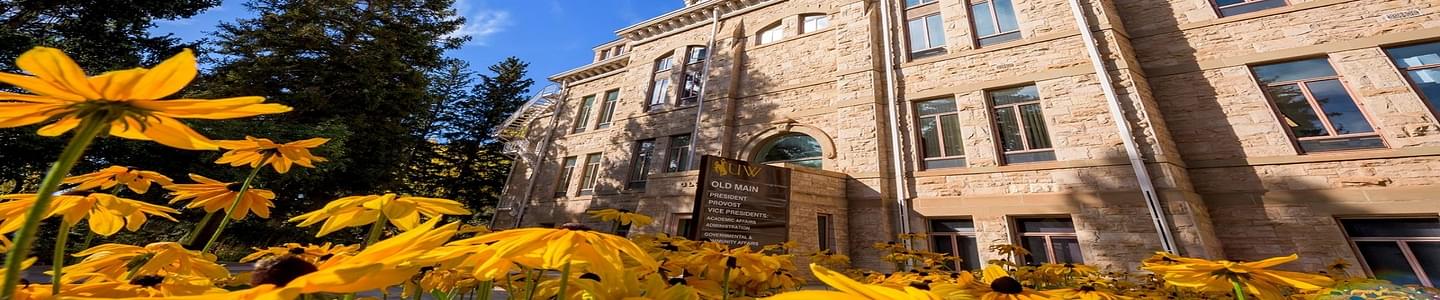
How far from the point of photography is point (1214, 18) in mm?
9336

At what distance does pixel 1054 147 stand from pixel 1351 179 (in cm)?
378

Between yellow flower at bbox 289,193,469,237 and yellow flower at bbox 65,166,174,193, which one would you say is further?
yellow flower at bbox 65,166,174,193

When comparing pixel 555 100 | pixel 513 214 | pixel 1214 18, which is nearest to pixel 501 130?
pixel 555 100

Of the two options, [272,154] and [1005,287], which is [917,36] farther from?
[272,154]

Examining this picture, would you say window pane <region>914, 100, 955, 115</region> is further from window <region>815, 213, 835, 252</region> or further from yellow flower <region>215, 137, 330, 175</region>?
yellow flower <region>215, 137, 330, 175</region>

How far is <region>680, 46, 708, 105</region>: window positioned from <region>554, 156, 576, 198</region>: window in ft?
16.0

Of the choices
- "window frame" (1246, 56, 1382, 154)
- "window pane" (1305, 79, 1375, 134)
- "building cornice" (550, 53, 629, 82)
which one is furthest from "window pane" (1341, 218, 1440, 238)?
"building cornice" (550, 53, 629, 82)

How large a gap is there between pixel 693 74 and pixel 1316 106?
13663mm

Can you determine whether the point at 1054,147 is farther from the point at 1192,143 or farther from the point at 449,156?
the point at 449,156

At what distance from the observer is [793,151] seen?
12.2 m

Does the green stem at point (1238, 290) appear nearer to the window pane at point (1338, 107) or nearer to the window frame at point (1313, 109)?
the window frame at point (1313, 109)

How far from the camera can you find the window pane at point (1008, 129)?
9477mm

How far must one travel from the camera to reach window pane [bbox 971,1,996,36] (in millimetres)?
11078

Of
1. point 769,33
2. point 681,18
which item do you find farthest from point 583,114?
point 769,33
